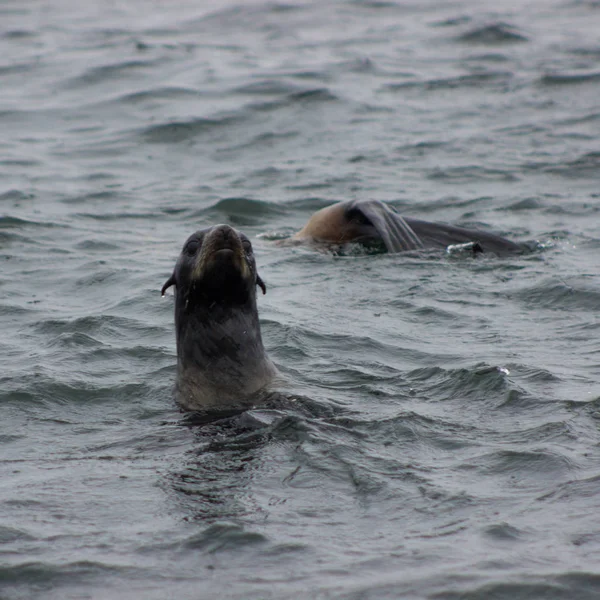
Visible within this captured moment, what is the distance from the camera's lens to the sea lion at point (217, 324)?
6.54 m

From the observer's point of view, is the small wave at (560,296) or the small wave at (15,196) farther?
the small wave at (15,196)

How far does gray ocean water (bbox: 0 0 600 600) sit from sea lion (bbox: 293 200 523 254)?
279 millimetres

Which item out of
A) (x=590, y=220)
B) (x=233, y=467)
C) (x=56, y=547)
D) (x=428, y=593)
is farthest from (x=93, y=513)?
(x=590, y=220)

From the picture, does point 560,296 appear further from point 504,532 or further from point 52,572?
point 52,572

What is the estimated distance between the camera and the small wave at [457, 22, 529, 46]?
837 inches

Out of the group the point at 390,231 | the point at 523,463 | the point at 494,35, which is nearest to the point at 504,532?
the point at 523,463

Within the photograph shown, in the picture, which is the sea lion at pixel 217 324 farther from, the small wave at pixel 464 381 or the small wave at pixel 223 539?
the small wave at pixel 223 539

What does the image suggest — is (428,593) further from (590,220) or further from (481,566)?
(590,220)

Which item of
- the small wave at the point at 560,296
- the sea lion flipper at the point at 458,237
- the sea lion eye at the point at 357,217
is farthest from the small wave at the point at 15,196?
the small wave at the point at 560,296

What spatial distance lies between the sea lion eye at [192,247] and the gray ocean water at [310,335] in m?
0.89

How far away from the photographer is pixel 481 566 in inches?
176

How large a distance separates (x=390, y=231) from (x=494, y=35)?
12.5 meters

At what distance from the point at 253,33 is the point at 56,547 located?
19237 mm

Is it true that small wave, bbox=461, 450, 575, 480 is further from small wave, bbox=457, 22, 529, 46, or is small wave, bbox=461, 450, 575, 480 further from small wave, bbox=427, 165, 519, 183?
small wave, bbox=457, 22, 529, 46
